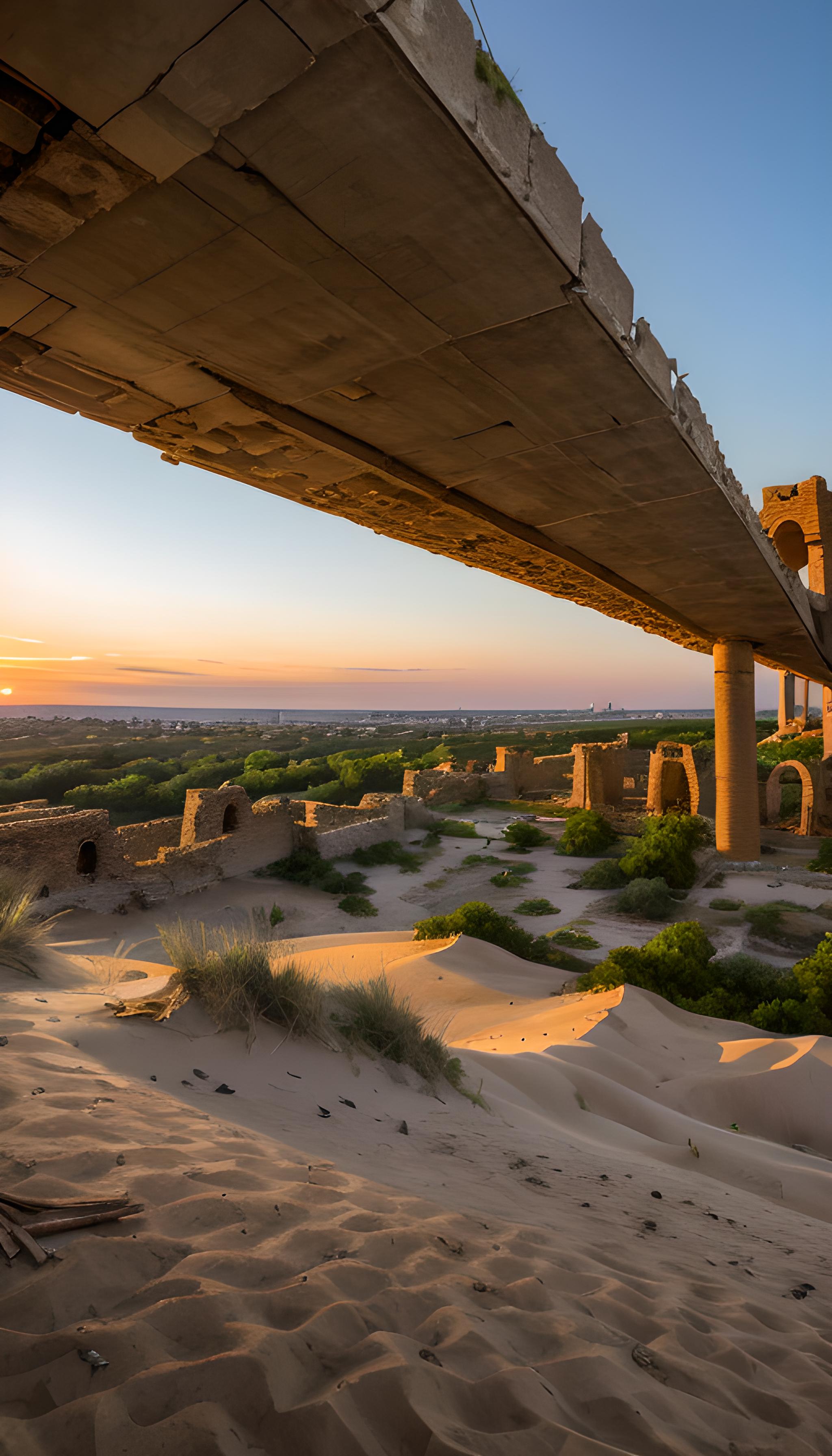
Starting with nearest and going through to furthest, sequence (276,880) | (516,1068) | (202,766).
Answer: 1. (516,1068)
2. (276,880)
3. (202,766)

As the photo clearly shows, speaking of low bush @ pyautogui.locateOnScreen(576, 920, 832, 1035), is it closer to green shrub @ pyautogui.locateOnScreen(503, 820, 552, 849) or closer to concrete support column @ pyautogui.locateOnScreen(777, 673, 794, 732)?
green shrub @ pyautogui.locateOnScreen(503, 820, 552, 849)

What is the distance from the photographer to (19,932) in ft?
17.1

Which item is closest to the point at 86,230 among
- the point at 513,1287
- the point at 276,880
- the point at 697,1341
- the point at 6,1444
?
the point at 6,1444

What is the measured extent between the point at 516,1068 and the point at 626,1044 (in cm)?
196

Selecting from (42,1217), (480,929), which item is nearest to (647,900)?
(480,929)

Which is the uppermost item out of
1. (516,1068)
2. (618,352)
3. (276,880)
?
(618,352)

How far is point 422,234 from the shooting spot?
2359 mm

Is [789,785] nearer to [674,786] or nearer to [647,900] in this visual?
[674,786]

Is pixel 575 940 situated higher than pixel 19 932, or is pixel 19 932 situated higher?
pixel 19 932

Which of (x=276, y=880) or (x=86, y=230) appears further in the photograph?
(x=276, y=880)

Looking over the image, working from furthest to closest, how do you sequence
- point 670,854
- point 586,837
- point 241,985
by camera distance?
point 586,837, point 670,854, point 241,985

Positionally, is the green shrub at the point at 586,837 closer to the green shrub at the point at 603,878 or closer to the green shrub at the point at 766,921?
the green shrub at the point at 603,878

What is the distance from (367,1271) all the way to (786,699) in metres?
47.8

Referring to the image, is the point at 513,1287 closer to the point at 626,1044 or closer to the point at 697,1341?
the point at 697,1341
